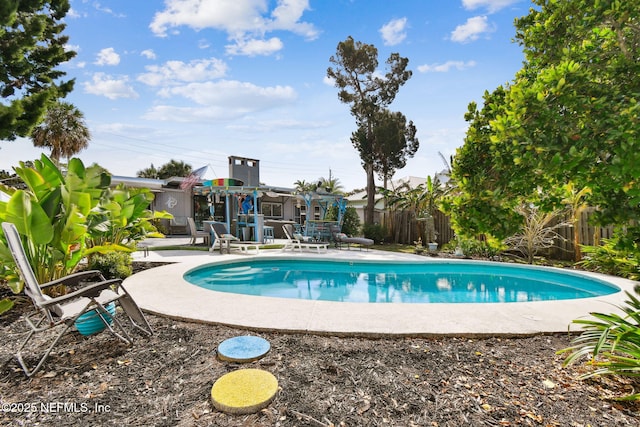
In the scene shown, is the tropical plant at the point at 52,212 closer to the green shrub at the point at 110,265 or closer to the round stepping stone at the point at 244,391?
A: the green shrub at the point at 110,265

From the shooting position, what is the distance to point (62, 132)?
62.3ft

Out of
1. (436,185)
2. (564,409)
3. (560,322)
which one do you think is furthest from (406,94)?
(564,409)

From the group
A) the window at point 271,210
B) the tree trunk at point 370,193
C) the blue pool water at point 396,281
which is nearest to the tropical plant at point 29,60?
the blue pool water at point 396,281

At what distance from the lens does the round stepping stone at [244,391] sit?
2212 millimetres

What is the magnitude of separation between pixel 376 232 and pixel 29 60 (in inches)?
744

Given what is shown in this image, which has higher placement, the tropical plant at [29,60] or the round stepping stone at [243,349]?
the tropical plant at [29,60]

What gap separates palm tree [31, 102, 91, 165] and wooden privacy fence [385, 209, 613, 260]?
19.9 metres

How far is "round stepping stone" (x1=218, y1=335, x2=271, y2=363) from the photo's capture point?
2.96 m

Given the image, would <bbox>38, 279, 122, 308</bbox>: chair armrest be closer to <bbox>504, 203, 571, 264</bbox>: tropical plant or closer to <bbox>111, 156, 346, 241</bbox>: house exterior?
<bbox>111, 156, 346, 241</bbox>: house exterior

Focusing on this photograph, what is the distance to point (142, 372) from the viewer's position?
276 cm

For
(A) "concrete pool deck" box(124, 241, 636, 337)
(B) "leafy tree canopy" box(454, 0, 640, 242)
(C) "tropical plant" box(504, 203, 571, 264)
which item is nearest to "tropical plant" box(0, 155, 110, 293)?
(A) "concrete pool deck" box(124, 241, 636, 337)

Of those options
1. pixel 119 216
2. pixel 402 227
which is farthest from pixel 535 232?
pixel 119 216

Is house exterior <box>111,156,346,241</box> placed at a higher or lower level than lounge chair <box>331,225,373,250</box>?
higher

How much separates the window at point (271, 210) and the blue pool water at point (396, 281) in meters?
12.9
